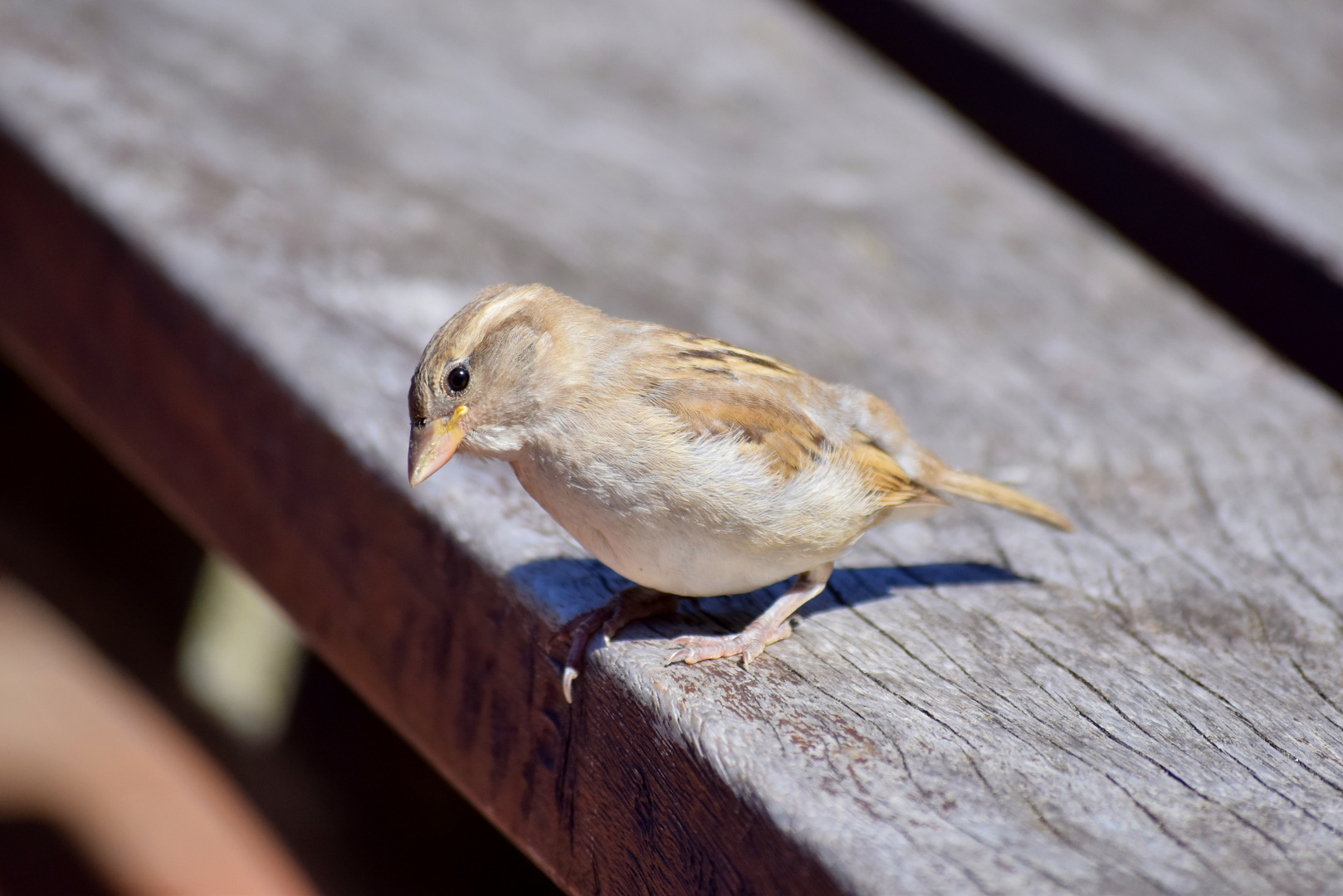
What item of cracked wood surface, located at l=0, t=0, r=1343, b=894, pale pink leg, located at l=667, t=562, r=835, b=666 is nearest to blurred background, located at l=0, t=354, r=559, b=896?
cracked wood surface, located at l=0, t=0, r=1343, b=894

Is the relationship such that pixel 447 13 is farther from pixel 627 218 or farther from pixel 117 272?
pixel 117 272

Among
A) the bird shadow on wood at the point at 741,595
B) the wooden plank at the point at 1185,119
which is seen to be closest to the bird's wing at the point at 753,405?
the bird shadow on wood at the point at 741,595

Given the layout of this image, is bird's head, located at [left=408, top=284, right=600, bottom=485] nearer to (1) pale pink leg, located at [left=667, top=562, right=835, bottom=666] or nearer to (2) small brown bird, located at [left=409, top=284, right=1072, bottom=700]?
(2) small brown bird, located at [left=409, top=284, right=1072, bottom=700]

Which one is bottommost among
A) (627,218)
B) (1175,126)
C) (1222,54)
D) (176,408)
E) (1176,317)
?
(176,408)

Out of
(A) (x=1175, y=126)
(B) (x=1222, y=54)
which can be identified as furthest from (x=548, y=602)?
(B) (x=1222, y=54)

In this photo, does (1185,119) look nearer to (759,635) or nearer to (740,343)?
(740,343)

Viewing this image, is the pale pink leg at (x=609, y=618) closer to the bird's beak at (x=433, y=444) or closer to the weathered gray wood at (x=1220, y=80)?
the bird's beak at (x=433, y=444)

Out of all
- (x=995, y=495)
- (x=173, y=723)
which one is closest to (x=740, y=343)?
(x=995, y=495)
